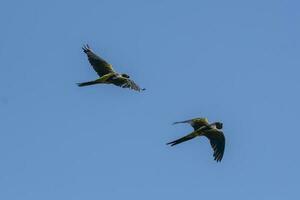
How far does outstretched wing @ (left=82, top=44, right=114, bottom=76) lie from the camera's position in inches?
1918

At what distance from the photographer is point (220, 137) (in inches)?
1734

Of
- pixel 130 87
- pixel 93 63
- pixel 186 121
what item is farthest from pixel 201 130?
pixel 93 63

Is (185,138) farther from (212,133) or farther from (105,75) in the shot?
A: (105,75)

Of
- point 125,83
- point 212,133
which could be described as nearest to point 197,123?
point 212,133

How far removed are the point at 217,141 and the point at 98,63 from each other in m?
8.70

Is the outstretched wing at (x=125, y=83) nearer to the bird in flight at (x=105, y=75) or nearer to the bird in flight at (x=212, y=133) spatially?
the bird in flight at (x=105, y=75)

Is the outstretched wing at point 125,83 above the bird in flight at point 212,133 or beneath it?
above

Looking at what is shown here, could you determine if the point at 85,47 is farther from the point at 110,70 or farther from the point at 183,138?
the point at 183,138

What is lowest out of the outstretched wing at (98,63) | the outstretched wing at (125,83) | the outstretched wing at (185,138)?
the outstretched wing at (185,138)

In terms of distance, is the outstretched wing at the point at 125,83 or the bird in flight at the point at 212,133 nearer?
the bird in flight at the point at 212,133

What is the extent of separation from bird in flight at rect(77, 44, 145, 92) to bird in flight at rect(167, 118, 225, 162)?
382 cm

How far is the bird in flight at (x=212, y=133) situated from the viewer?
43312mm

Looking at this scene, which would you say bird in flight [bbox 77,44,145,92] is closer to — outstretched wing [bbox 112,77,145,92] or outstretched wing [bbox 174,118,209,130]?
outstretched wing [bbox 112,77,145,92]

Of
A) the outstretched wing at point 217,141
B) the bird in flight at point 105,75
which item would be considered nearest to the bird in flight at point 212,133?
the outstretched wing at point 217,141
